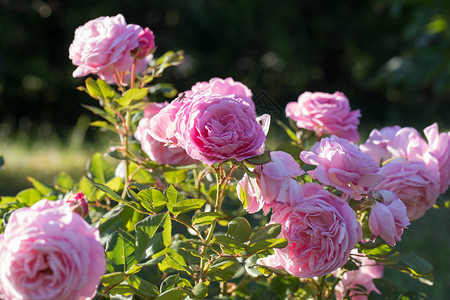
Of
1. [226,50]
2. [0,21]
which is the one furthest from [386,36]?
[0,21]

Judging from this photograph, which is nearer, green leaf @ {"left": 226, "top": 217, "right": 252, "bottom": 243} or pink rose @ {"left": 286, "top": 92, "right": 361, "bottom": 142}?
green leaf @ {"left": 226, "top": 217, "right": 252, "bottom": 243}

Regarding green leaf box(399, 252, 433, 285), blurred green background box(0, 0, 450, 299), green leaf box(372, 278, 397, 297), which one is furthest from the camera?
blurred green background box(0, 0, 450, 299)

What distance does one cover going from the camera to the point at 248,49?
5523mm

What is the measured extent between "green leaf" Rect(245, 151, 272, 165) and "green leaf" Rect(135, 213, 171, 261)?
0.12m

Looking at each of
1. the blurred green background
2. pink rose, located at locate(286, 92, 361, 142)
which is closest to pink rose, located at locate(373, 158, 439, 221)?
pink rose, located at locate(286, 92, 361, 142)

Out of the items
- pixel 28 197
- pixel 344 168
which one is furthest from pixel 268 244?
pixel 28 197

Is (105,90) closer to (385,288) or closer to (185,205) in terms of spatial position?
(185,205)

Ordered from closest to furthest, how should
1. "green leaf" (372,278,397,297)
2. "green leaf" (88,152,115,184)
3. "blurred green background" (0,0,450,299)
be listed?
"green leaf" (372,278,397,297) → "green leaf" (88,152,115,184) → "blurred green background" (0,0,450,299)

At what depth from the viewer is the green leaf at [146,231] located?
580mm

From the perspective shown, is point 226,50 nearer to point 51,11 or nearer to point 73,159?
point 51,11

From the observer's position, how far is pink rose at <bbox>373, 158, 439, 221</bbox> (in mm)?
688

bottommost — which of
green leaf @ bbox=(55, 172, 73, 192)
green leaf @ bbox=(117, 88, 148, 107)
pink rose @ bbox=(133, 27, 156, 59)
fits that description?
green leaf @ bbox=(55, 172, 73, 192)

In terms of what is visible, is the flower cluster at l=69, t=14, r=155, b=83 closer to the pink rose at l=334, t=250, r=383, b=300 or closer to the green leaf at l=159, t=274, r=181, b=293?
the green leaf at l=159, t=274, r=181, b=293

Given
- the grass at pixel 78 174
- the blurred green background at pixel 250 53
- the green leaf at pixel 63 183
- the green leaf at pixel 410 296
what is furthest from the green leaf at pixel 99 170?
the blurred green background at pixel 250 53
